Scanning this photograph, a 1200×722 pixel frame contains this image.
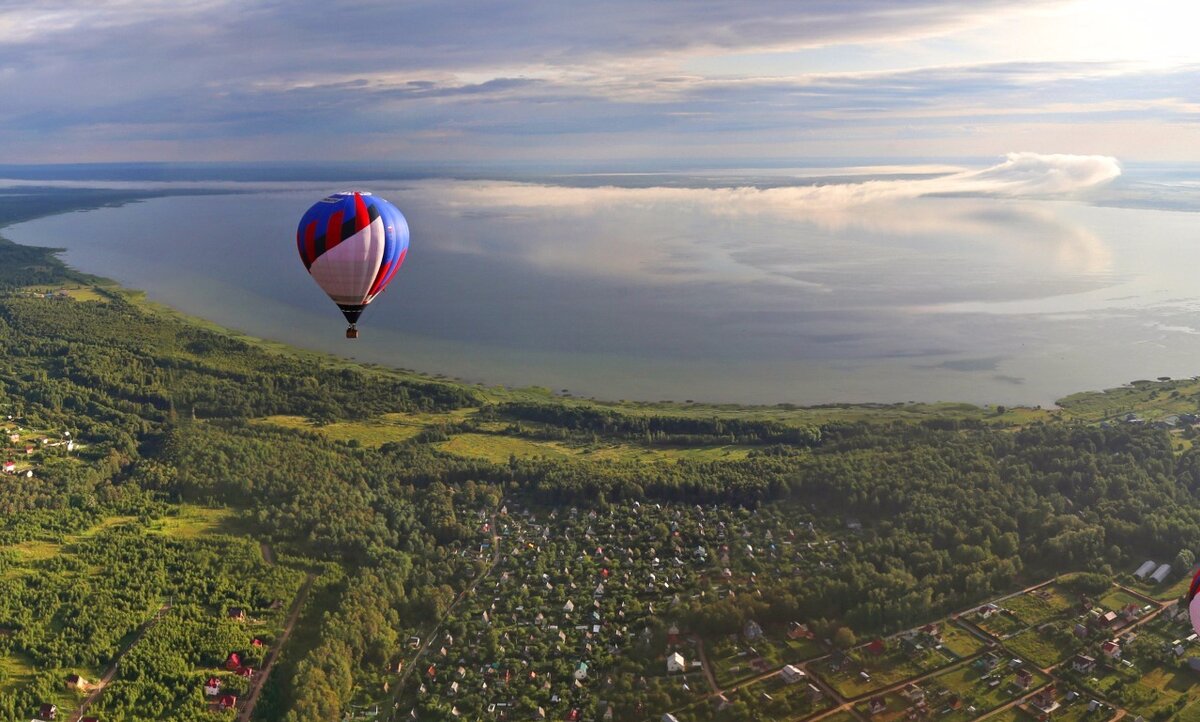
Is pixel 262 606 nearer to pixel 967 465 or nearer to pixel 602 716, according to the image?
pixel 602 716

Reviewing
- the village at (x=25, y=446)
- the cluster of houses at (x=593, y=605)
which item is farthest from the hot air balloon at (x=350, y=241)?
the village at (x=25, y=446)

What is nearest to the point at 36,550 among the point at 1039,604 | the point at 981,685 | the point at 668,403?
the point at 668,403

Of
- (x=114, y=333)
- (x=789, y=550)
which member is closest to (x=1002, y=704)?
(x=789, y=550)

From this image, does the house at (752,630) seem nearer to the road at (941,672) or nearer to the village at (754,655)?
the village at (754,655)

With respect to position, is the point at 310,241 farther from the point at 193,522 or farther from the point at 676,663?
the point at 676,663

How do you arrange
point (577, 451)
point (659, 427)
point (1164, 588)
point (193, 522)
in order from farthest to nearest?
point (659, 427) < point (577, 451) < point (193, 522) < point (1164, 588)

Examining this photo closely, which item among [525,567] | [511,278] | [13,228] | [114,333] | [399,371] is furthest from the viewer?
[13,228]
